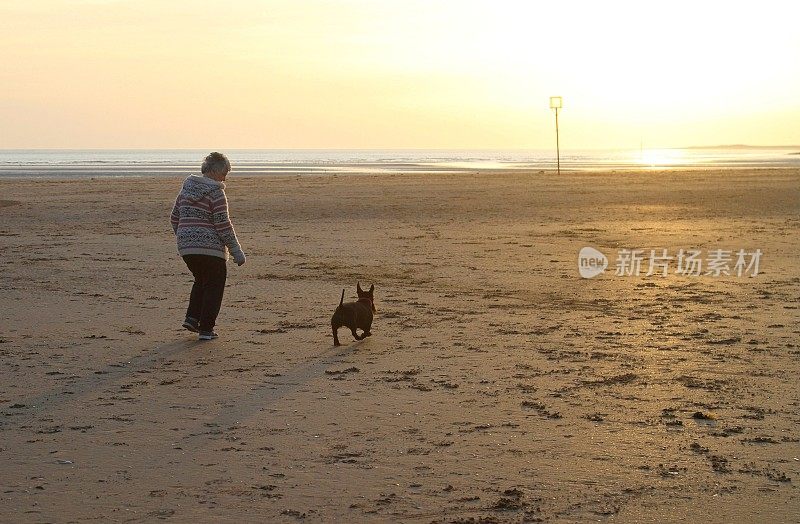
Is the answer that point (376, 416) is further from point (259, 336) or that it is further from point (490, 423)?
point (259, 336)

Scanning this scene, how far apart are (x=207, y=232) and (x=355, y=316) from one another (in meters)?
1.56

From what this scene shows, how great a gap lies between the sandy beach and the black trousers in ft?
0.75

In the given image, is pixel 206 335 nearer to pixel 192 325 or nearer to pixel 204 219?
pixel 192 325

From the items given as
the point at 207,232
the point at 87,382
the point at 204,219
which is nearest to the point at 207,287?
the point at 207,232

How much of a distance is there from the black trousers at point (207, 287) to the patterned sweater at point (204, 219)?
8 cm

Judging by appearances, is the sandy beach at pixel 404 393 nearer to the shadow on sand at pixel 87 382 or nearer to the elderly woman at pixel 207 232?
the shadow on sand at pixel 87 382

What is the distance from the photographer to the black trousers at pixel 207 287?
9.18m

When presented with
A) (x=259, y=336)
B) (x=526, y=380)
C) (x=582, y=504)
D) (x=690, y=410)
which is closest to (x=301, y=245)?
(x=259, y=336)

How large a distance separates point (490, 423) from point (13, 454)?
111 inches

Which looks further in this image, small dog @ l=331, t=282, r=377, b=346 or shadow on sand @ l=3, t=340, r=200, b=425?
small dog @ l=331, t=282, r=377, b=346

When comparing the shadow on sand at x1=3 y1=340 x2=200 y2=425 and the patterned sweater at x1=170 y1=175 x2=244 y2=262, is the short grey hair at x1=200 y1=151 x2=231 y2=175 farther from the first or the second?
the shadow on sand at x1=3 y1=340 x2=200 y2=425

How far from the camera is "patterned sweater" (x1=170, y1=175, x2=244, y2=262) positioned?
9.09 metres

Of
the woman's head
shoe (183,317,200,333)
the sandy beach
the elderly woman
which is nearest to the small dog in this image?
the sandy beach

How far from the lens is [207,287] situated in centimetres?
925
